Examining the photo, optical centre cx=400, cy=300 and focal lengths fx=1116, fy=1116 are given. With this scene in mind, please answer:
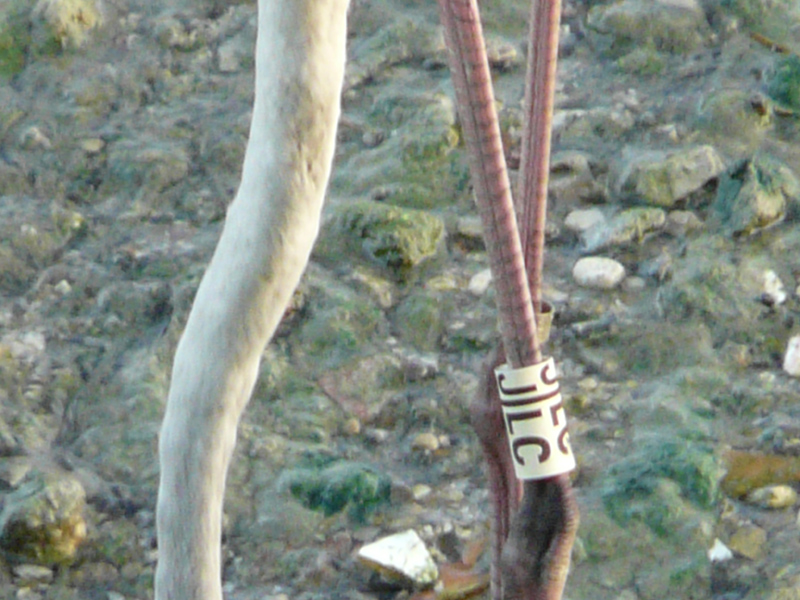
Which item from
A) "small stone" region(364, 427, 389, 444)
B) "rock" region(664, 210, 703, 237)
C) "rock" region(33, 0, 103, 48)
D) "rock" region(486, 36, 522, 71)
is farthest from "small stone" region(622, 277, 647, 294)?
"rock" region(33, 0, 103, 48)

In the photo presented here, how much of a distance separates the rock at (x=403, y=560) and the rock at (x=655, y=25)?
110 centimetres

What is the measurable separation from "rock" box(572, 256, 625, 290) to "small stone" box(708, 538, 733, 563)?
0.46m

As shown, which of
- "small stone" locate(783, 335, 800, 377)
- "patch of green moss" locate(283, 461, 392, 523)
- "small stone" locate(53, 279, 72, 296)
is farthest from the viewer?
"small stone" locate(53, 279, 72, 296)

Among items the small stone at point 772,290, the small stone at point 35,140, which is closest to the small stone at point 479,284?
the small stone at point 772,290

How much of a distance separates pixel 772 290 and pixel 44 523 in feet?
3.33

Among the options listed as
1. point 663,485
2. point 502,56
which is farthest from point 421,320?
point 502,56

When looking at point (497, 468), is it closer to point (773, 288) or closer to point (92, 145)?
point (773, 288)

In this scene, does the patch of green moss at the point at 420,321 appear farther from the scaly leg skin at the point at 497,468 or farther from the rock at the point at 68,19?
the rock at the point at 68,19

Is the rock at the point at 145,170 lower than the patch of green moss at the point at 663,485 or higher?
higher

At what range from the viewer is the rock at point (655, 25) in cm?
199

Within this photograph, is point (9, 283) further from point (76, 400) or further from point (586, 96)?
point (586, 96)

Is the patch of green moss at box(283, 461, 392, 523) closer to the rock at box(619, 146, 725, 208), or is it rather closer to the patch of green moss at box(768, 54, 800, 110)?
the rock at box(619, 146, 725, 208)

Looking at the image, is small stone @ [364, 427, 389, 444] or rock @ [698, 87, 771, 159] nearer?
small stone @ [364, 427, 389, 444]

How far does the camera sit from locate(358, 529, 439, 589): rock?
1.21 metres
